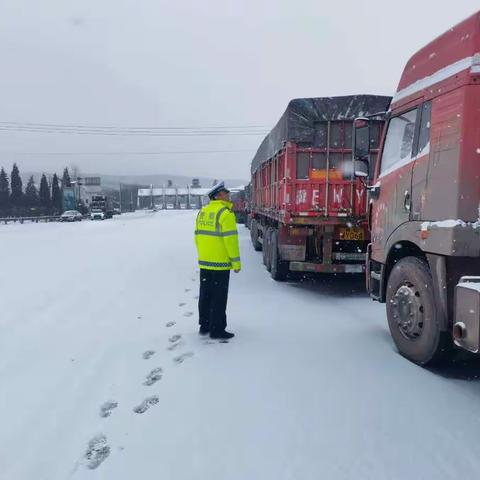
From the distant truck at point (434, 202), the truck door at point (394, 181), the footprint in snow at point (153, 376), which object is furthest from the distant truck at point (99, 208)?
the distant truck at point (434, 202)

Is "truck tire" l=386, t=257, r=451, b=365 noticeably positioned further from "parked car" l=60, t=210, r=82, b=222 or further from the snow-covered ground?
"parked car" l=60, t=210, r=82, b=222

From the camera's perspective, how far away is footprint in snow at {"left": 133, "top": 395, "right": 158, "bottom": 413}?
3.50 meters

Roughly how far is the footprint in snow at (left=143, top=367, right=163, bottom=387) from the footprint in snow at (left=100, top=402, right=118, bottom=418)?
Result: 0.41 meters

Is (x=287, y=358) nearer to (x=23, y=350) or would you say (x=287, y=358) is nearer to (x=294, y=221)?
(x=23, y=350)

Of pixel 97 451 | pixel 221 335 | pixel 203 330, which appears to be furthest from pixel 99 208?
pixel 97 451

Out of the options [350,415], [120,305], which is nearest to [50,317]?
[120,305]

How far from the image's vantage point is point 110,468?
2773mm

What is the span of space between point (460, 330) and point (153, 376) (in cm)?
260

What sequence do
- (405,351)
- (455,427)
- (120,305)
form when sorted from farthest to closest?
(120,305), (405,351), (455,427)

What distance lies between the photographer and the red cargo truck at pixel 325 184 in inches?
300

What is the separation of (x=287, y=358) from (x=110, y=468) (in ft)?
7.23

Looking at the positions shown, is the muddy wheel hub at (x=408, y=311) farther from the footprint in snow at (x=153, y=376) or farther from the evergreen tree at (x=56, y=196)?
the evergreen tree at (x=56, y=196)

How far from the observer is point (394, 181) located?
4.71m

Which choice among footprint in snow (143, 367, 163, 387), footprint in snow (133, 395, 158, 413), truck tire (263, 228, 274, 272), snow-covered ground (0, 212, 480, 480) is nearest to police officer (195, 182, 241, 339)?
snow-covered ground (0, 212, 480, 480)
